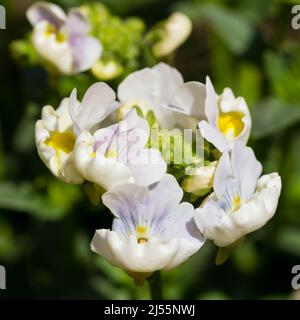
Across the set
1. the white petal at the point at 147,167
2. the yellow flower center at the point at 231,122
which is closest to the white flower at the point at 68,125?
the white petal at the point at 147,167

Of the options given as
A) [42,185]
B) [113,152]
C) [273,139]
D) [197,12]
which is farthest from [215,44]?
[113,152]

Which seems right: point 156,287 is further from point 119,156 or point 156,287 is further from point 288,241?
point 288,241

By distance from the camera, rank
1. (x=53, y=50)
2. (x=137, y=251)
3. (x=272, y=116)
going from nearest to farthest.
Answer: (x=137, y=251)
(x=53, y=50)
(x=272, y=116)

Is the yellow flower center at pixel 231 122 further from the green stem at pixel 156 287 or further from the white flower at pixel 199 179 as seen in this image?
the green stem at pixel 156 287

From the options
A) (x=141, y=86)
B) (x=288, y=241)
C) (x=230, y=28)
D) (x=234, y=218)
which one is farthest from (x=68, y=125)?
(x=288, y=241)

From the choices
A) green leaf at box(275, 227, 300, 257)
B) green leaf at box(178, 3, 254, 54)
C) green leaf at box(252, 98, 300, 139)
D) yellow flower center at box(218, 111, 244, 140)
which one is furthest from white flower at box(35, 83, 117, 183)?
green leaf at box(275, 227, 300, 257)

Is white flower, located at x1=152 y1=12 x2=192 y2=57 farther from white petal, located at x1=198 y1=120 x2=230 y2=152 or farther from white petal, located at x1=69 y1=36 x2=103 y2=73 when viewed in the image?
white petal, located at x1=198 y1=120 x2=230 y2=152

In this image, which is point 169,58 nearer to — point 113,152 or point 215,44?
point 215,44
